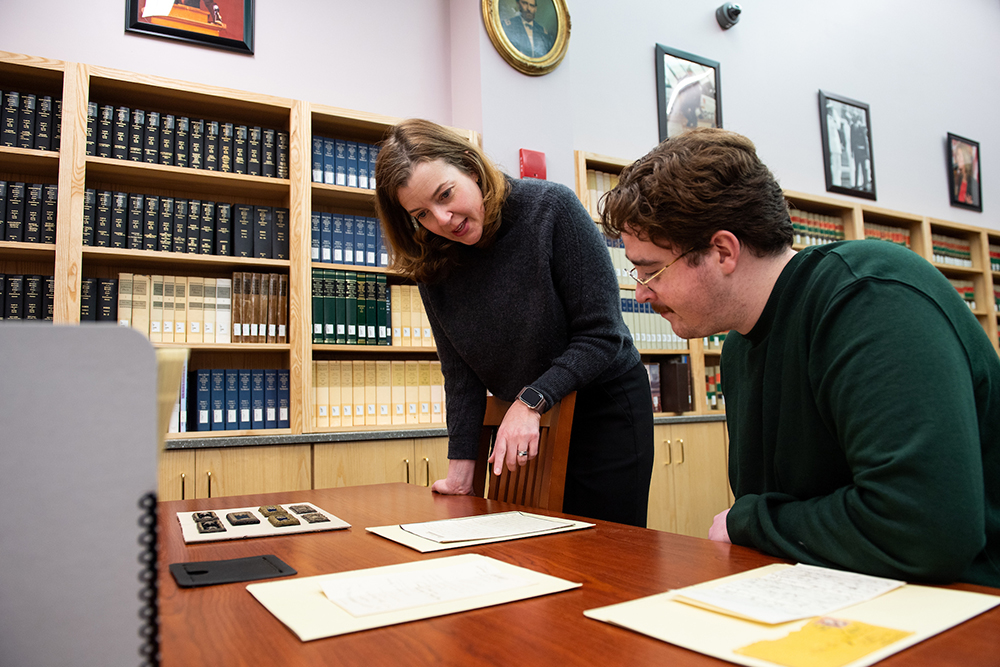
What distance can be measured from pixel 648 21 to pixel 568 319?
11.0 feet

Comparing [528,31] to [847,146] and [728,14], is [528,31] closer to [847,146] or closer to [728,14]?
[728,14]

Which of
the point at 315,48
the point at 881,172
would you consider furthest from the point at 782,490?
the point at 881,172

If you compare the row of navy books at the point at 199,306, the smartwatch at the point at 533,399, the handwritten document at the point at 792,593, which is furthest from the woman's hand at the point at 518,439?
the row of navy books at the point at 199,306

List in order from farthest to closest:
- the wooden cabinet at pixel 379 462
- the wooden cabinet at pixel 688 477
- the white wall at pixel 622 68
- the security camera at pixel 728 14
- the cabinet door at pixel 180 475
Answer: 1. the security camera at pixel 728 14
2. the wooden cabinet at pixel 688 477
3. the white wall at pixel 622 68
4. the wooden cabinet at pixel 379 462
5. the cabinet door at pixel 180 475

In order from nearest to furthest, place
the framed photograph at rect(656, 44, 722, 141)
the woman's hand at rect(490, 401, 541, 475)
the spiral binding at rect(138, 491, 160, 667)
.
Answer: the spiral binding at rect(138, 491, 160, 667), the woman's hand at rect(490, 401, 541, 475), the framed photograph at rect(656, 44, 722, 141)

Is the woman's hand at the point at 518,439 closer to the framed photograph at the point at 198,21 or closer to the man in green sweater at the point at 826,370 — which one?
the man in green sweater at the point at 826,370

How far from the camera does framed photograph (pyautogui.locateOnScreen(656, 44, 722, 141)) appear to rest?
13.8ft

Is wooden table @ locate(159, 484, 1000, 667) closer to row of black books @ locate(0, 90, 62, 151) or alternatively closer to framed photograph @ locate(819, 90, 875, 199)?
row of black books @ locate(0, 90, 62, 151)

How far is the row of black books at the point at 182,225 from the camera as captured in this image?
8.38 feet

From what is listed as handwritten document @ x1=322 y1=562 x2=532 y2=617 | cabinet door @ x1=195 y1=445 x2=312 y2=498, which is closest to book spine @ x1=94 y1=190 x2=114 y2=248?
cabinet door @ x1=195 y1=445 x2=312 y2=498

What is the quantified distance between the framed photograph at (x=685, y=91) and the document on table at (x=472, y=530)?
3.54 m

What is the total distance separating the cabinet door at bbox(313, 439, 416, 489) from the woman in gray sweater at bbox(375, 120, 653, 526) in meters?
1.15

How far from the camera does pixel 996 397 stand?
789 mm

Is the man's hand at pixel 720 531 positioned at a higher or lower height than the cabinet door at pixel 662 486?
higher
